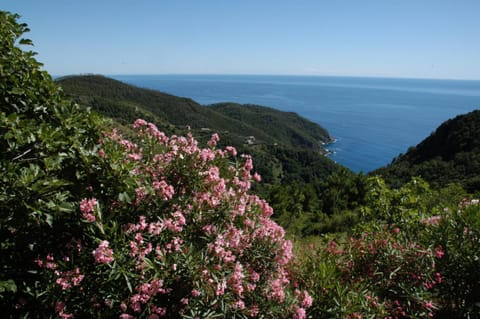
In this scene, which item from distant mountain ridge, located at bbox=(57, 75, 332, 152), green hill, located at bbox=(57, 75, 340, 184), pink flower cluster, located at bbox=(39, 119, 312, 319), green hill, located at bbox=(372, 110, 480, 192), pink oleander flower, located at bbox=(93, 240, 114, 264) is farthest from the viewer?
distant mountain ridge, located at bbox=(57, 75, 332, 152)

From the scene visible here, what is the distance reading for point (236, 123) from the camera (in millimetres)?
121938

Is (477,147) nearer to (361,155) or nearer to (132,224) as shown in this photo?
(132,224)

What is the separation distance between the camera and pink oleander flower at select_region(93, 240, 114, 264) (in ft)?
7.06

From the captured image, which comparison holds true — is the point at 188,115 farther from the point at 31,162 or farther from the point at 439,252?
the point at 31,162

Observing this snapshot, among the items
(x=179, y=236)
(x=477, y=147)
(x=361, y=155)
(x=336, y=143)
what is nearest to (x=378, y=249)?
(x=179, y=236)

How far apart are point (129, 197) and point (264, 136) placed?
117071mm

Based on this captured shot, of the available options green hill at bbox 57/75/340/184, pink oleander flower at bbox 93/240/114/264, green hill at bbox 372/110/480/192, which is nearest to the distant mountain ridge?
green hill at bbox 57/75/340/184

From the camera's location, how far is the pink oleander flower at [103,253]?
7.06ft

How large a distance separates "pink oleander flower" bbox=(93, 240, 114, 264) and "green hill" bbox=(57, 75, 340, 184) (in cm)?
6759

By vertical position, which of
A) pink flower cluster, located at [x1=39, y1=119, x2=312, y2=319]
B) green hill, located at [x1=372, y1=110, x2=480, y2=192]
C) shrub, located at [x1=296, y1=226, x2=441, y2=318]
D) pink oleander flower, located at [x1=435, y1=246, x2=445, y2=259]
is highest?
pink flower cluster, located at [x1=39, y1=119, x2=312, y2=319]

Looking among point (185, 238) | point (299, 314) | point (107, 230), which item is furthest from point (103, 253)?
point (299, 314)

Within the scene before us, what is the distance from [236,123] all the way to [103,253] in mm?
120707

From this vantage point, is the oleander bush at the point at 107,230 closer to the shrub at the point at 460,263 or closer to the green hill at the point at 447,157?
the shrub at the point at 460,263

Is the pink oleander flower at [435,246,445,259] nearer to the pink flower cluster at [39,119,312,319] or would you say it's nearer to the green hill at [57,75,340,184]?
the pink flower cluster at [39,119,312,319]
